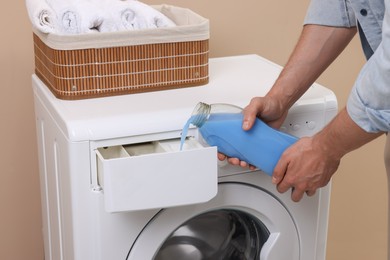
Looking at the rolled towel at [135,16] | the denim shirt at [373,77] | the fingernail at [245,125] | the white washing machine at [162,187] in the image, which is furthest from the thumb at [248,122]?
the rolled towel at [135,16]

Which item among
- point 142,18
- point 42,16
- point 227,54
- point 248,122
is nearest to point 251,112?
point 248,122

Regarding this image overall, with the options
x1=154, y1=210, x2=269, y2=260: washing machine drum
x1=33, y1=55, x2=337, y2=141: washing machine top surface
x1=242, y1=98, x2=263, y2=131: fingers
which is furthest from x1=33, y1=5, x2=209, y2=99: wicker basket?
x1=154, y1=210, x2=269, y2=260: washing machine drum

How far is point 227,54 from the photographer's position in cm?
220

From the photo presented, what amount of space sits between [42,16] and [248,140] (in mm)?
552

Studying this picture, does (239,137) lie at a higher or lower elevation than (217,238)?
higher

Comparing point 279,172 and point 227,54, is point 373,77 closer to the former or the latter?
point 279,172

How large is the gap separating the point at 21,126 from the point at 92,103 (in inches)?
21.2

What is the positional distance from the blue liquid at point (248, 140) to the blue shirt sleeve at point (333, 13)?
0.31 metres

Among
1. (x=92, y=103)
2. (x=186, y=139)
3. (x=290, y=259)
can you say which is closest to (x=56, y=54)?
(x=92, y=103)

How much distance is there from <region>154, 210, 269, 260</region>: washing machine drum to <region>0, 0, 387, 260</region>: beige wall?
23.2 inches

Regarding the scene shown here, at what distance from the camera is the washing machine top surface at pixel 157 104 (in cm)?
143

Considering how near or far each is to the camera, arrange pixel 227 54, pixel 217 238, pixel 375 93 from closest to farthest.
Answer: pixel 375 93 < pixel 217 238 < pixel 227 54

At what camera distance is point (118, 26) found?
5.41 feet

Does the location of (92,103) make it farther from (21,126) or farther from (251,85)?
(21,126)
